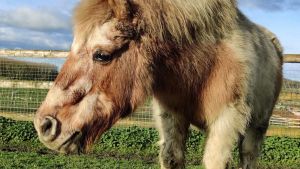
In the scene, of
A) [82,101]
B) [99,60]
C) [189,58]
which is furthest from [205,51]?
[82,101]

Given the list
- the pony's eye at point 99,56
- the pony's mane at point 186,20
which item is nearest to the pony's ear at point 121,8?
the pony's mane at point 186,20

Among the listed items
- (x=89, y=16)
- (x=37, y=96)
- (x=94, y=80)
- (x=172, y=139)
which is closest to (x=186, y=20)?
(x=89, y=16)

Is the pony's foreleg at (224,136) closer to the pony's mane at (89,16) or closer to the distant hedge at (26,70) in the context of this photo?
the pony's mane at (89,16)

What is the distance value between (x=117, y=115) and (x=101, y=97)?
231 mm

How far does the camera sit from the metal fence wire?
271 inches

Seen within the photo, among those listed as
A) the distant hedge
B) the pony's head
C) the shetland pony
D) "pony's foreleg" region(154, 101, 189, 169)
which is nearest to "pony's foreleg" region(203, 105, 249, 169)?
the shetland pony

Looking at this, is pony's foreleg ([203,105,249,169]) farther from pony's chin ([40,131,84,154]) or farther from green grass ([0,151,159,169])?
green grass ([0,151,159,169])

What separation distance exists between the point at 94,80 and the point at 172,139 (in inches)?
54.4

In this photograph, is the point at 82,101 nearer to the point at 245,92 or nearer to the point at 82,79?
the point at 82,79

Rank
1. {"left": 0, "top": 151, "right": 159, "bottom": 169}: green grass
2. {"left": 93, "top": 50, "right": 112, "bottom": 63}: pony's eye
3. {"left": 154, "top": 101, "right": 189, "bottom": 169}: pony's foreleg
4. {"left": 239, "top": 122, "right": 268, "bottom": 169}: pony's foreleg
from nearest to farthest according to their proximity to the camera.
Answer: {"left": 93, "top": 50, "right": 112, "bottom": 63}: pony's eye < {"left": 154, "top": 101, "right": 189, "bottom": 169}: pony's foreleg < {"left": 239, "top": 122, "right": 268, "bottom": 169}: pony's foreleg < {"left": 0, "top": 151, "right": 159, "bottom": 169}: green grass

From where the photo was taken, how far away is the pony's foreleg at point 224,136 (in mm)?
2705

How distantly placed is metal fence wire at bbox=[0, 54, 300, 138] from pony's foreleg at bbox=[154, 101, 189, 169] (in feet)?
11.6

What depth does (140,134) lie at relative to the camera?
6844mm

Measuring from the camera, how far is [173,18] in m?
2.51
